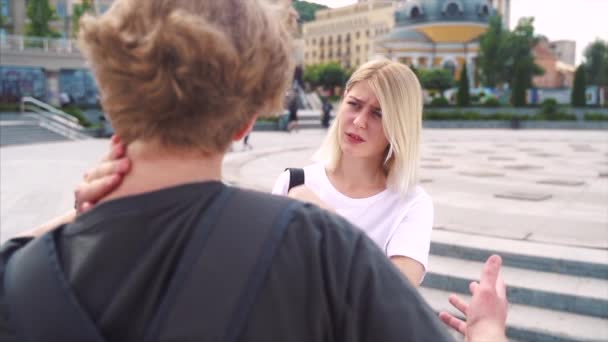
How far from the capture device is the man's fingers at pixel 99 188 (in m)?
1.16

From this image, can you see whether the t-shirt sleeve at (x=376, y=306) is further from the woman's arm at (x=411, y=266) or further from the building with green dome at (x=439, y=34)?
the building with green dome at (x=439, y=34)

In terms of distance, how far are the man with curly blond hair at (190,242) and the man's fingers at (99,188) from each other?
0.02 meters

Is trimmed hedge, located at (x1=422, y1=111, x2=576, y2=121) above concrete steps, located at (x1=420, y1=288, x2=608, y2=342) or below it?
above

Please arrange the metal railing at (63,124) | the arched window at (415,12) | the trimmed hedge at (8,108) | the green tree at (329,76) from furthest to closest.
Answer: the arched window at (415,12), the green tree at (329,76), the trimmed hedge at (8,108), the metal railing at (63,124)

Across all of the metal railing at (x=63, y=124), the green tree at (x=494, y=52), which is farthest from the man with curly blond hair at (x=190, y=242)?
the green tree at (x=494, y=52)

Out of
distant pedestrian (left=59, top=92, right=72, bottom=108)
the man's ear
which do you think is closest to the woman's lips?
the man's ear

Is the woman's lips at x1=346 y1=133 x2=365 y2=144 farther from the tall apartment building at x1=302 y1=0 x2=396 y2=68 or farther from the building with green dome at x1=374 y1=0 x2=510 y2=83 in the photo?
the tall apartment building at x1=302 y1=0 x2=396 y2=68

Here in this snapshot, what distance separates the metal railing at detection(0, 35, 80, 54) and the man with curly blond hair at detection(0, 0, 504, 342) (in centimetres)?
3633

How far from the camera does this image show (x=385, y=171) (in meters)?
2.62

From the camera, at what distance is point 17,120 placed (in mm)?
28781

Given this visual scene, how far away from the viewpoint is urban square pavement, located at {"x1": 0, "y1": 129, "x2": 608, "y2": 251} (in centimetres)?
687

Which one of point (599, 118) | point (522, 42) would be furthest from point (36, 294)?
point (522, 42)

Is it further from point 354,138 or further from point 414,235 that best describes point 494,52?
point 414,235

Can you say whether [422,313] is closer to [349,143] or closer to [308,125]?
[349,143]
